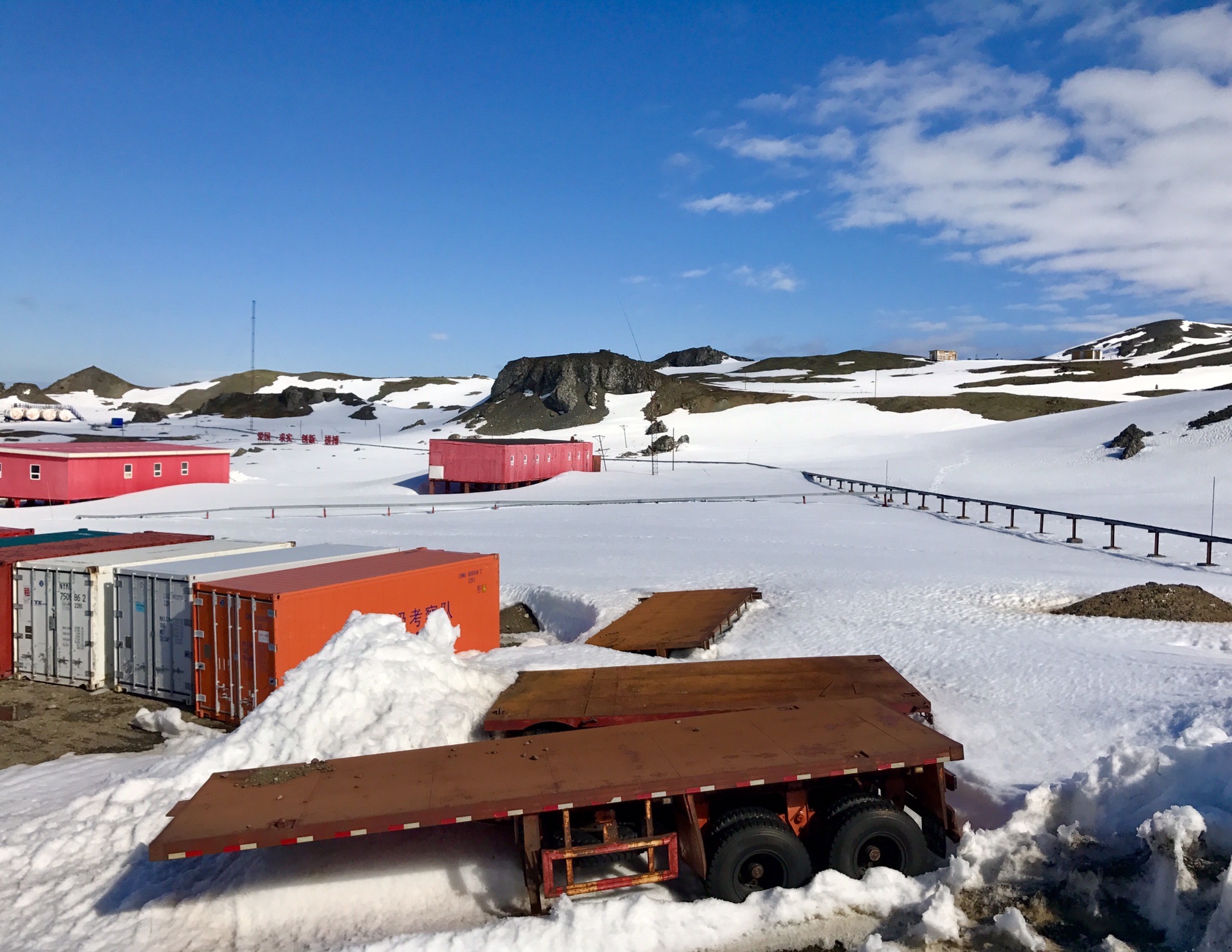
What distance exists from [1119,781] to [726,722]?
355 cm

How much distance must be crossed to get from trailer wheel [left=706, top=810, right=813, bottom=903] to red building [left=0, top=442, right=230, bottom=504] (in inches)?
1827

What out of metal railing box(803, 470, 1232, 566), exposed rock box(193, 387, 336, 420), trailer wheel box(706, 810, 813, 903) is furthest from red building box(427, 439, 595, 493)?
exposed rock box(193, 387, 336, 420)

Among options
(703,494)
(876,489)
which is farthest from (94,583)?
(876,489)

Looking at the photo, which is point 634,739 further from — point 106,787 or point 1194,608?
point 1194,608

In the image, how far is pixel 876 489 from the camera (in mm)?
43719

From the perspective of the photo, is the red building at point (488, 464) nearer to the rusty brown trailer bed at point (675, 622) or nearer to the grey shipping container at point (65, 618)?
the rusty brown trailer bed at point (675, 622)

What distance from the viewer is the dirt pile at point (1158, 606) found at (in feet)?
49.6

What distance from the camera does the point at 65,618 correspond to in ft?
43.6

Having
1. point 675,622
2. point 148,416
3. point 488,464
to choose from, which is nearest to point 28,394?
point 148,416

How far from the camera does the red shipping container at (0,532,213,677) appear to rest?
45.6ft

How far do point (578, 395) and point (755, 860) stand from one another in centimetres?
9013

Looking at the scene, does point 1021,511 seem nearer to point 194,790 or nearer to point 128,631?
point 128,631

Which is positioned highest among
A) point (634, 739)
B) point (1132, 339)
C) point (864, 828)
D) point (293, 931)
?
point (1132, 339)

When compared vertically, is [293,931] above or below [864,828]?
below
